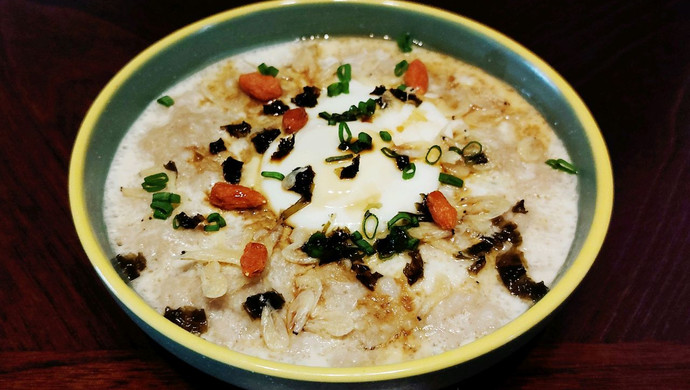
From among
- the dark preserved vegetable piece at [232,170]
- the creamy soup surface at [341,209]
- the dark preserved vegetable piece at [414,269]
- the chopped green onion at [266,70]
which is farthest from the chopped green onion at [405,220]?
the chopped green onion at [266,70]

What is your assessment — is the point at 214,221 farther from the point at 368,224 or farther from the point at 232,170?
the point at 368,224

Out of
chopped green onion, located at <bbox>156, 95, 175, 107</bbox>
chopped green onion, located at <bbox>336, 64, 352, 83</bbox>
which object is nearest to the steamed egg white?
chopped green onion, located at <bbox>336, 64, 352, 83</bbox>

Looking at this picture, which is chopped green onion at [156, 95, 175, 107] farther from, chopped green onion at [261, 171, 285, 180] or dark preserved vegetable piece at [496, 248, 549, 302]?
dark preserved vegetable piece at [496, 248, 549, 302]

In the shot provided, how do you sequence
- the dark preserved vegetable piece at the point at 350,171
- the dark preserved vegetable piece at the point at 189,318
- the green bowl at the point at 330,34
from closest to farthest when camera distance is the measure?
the green bowl at the point at 330,34 < the dark preserved vegetable piece at the point at 189,318 < the dark preserved vegetable piece at the point at 350,171

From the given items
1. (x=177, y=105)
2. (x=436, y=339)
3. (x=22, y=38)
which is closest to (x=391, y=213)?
(x=436, y=339)

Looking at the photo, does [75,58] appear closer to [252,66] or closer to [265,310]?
[252,66]

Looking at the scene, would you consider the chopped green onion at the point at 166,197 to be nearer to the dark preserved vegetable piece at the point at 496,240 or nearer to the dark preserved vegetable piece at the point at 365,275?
the dark preserved vegetable piece at the point at 365,275
